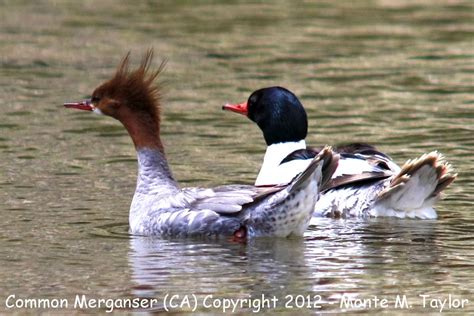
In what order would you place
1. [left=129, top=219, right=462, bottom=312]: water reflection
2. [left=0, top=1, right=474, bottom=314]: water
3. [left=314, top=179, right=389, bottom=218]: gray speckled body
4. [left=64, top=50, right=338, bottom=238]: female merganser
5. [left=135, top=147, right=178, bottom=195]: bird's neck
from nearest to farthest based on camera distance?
[left=129, top=219, right=462, bottom=312]: water reflection < [left=0, top=1, right=474, bottom=314]: water < [left=64, top=50, right=338, bottom=238]: female merganser < [left=135, top=147, right=178, bottom=195]: bird's neck < [left=314, top=179, right=389, bottom=218]: gray speckled body

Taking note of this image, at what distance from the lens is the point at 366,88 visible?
655 inches

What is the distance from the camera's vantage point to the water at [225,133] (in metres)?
9.15

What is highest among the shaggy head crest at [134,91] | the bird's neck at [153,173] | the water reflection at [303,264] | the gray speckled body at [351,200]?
the shaggy head crest at [134,91]

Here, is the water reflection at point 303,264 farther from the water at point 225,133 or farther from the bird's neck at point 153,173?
the bird's neck at point 153,173

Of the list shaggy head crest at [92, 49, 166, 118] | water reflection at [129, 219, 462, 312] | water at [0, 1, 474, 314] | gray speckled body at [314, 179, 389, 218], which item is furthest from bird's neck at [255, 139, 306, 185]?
shaggy head crest at [92, 49, 166, 118]

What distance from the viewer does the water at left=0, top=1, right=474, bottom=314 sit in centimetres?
915

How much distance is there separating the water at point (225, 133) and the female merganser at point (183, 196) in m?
0.16

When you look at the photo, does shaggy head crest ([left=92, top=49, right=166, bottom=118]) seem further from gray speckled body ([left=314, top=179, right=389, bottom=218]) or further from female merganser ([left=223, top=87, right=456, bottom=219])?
gray speckled body ([left=314, top=179, right=389, bottom=218])

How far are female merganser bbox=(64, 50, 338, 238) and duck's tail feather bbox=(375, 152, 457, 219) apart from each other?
109cm

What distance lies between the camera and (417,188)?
432 inches

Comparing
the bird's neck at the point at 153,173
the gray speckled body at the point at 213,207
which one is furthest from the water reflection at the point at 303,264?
the bird's neck at the point at 153,173

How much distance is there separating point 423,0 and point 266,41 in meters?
4.27

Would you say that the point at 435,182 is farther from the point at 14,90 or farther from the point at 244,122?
the point at 14,90

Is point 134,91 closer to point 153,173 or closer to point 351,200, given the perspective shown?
point 153,173
